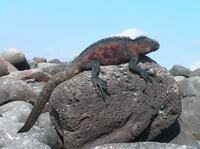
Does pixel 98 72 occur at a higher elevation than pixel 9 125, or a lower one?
higher

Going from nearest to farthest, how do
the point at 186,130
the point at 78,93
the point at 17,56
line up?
the point at 78,93
the point at 186,130
the point at 17,56

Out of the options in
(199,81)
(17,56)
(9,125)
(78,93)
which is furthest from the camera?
(17,56)

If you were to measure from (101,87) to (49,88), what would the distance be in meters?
1.41

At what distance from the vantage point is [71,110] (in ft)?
32.8

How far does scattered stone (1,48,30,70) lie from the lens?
24.8 m

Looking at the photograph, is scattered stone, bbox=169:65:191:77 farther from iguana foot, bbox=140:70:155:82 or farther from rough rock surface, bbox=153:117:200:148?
iguana foot, bbox=140:70:155:82

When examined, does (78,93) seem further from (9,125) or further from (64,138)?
(9,125)

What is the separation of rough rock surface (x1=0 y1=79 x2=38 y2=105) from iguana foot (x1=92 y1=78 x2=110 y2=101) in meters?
5.57

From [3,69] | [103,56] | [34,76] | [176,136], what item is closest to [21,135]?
[103,56]

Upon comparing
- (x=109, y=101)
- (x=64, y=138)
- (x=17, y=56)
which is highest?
(x=109, y=101)

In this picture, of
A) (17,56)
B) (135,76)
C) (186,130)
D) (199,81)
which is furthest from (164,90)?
(17,56)

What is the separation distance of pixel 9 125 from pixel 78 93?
2.01 m

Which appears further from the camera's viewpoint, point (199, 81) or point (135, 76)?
point (199, 81)

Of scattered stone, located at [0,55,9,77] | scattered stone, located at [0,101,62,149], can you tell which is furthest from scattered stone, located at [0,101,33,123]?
scattered stone, located at [0,55,9,77]
